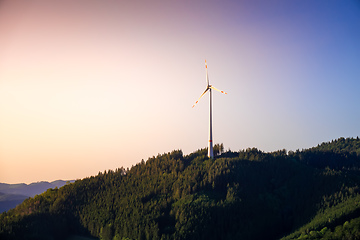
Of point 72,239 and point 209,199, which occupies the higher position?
point 209,199

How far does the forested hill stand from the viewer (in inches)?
5562

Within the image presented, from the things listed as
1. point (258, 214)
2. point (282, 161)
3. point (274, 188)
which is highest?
point (282, 161)

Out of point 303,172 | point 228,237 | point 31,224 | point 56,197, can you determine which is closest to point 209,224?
point 228,237

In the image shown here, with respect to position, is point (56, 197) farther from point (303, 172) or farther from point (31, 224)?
point (303, 172)

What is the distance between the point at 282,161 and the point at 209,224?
5792cm

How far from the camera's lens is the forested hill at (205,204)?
463 ft

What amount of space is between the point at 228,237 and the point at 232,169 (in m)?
37.2

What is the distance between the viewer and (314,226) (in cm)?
13025

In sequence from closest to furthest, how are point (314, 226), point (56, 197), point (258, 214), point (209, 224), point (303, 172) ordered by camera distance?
point (314, 226)
point (209, 224)
point (258, 214)
point (303, 172)
point (56, 197)

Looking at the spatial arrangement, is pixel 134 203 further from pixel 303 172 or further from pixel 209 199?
pixel 303 172

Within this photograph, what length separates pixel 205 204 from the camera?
150m

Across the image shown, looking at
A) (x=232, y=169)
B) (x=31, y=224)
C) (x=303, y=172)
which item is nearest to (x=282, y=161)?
(x=303, y=172)

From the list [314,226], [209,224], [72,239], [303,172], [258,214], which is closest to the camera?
[314,226]

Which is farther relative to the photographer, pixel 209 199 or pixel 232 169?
pixel 232 169
